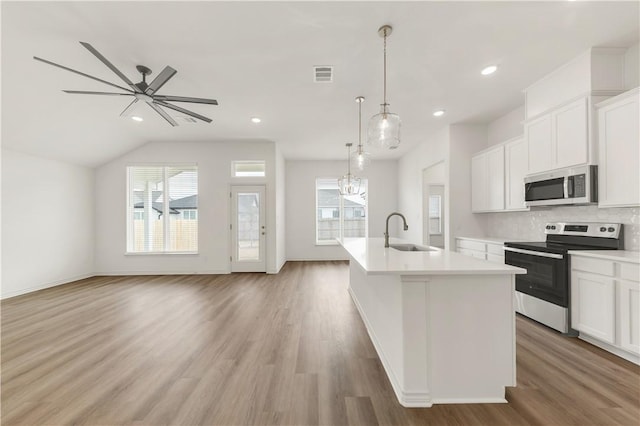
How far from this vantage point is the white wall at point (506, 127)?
161 inches

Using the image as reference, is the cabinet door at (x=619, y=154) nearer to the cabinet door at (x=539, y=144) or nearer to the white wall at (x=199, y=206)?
the cabinet door at (x=539, y=144)

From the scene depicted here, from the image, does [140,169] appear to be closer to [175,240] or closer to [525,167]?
[175,240]

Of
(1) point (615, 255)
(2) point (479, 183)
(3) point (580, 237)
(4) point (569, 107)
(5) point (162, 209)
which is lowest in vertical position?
(1) point (615, 255)

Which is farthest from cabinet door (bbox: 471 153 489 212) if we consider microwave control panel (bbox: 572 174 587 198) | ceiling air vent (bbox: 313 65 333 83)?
ceiling air vent (bbox: 313 65 333 83)

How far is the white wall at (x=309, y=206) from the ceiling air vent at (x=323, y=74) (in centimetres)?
451

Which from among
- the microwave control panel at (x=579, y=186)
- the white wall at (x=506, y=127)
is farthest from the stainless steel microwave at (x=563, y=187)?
the white wall at (x=506, y=127)

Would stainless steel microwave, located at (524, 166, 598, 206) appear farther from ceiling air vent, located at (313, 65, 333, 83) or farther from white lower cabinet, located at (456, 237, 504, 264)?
ceiling air vent, located at (313, 65, 333, 83)

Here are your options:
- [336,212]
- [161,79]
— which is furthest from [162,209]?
[336,212]

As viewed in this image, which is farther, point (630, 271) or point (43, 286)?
point (43, 286)

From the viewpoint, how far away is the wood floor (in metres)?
1.64

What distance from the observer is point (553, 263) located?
109 inches

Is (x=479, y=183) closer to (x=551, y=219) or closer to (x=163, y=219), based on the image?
(x=551, y=219)

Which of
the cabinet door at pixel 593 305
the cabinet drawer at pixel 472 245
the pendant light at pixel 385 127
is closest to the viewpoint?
the cabinet door at pixel 593 305

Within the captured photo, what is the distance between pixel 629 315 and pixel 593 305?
0.27 m
